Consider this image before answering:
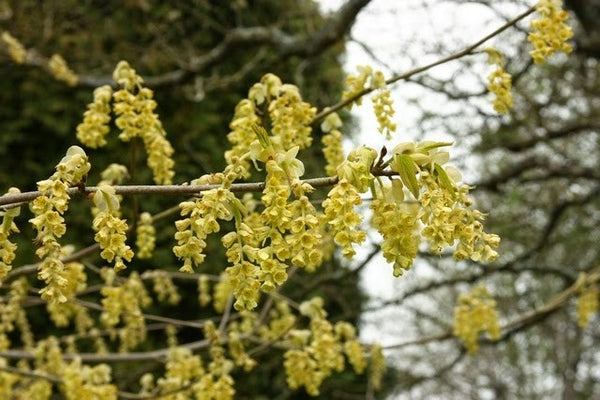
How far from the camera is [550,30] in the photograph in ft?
7.47

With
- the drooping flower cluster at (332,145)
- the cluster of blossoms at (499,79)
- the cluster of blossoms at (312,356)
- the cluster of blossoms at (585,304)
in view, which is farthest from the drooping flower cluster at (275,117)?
the cluster of blossoms at (585,304)

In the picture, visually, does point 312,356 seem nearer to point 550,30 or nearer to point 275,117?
point 275,117

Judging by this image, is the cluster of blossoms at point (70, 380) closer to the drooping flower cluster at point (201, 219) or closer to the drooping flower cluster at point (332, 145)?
the drooping flower cluster at point (332, 145)

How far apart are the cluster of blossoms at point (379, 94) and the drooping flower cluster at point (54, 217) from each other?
1225 millimetres

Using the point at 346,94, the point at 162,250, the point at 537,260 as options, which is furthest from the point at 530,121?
the point at 346,94

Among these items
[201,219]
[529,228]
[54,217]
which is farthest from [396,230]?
[529,228]

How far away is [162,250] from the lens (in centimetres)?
637

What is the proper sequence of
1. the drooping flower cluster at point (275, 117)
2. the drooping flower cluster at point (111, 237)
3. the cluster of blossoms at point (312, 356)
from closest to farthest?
the drooping flower cluster at point (111, 237) < the drooping flower cluster at point (275, 117) < the cluster of blossoms at point (312, 356)

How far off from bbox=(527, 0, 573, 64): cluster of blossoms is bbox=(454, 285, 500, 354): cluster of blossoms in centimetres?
183

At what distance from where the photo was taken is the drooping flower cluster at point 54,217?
1.35 meters

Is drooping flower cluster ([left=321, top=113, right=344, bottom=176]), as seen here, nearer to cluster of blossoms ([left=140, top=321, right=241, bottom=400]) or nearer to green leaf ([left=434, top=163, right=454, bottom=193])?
cluster of blossoms ([left=140, top=321, right=241, bottom=400])

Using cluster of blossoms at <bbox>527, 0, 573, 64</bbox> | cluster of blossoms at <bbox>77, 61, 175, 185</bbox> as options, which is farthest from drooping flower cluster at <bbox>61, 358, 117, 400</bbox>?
cluster of blossoms at <bbox>527, 0, 573, 64</bbox>

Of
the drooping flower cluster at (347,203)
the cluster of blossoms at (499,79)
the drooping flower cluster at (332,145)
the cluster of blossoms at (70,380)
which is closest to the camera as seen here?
the drooping flower cluster at (347,203)

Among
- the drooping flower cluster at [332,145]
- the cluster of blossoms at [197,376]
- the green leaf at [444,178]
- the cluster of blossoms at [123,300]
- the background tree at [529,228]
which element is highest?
the background tree at [529,228]
